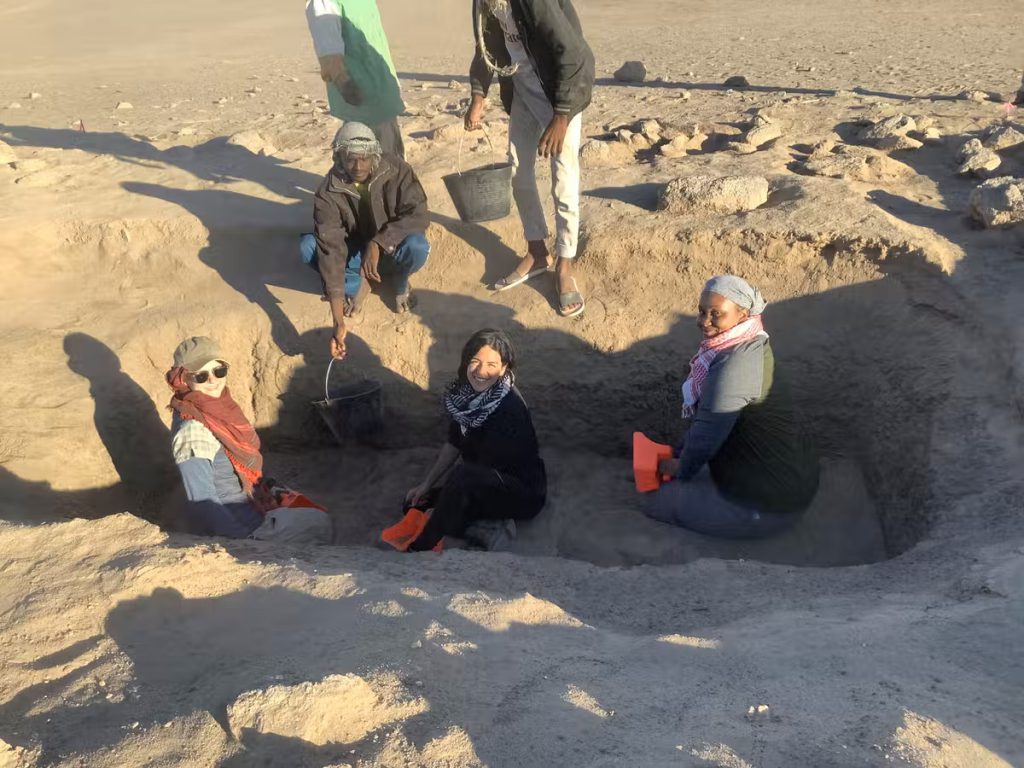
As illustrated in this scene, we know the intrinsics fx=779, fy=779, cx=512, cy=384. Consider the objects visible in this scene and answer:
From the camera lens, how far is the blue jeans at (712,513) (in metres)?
3.53

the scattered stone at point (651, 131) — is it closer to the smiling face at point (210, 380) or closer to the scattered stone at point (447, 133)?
the scattered stone at point (447, 133)

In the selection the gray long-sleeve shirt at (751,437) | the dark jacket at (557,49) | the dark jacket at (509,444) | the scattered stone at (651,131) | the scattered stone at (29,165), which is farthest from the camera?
the scattered stone at (651,131)

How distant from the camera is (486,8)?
3.67m

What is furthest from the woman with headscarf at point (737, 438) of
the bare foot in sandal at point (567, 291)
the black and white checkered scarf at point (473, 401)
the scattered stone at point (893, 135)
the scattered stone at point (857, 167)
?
the scattered stone at point (893, 135)

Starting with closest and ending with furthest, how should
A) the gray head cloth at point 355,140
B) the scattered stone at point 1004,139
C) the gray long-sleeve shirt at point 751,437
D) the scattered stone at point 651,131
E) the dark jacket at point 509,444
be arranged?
the gray long-sleeve shirt at point 751,437, the dark jacket at point 509,444, the gray head cloth at point 355,140, the scattered stone at point 1004,139, the scattered stone at point 651,131

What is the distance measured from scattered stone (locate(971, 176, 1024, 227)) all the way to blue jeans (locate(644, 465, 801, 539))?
2.17 m

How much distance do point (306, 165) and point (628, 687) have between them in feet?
17.5

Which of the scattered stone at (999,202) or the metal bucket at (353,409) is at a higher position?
the scattered stone at (999,202)

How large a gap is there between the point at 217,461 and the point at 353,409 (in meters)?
1.04

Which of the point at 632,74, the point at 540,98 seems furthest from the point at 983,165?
the point at 632,74

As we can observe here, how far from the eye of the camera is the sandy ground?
6.20 ft

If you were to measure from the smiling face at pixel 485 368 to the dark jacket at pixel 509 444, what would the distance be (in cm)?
11

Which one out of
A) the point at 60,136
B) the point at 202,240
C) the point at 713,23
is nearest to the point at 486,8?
the point at 202,240

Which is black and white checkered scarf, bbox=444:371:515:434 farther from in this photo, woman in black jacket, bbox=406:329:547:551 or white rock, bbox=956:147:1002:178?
white rock, bbox=956:147:1002:178
